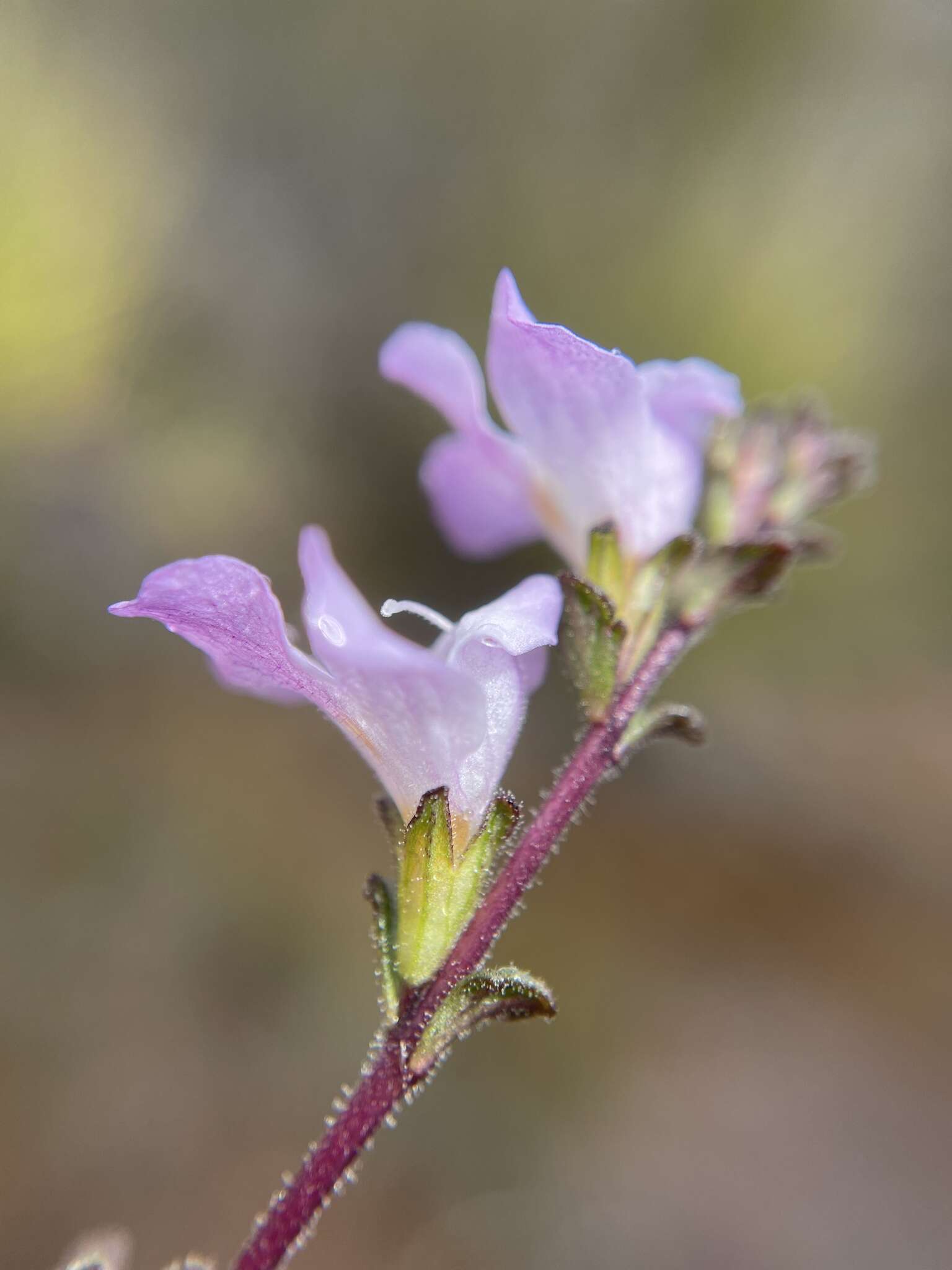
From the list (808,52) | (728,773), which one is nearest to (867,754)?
(728,773)

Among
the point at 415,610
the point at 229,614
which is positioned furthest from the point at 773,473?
the point at 229,614

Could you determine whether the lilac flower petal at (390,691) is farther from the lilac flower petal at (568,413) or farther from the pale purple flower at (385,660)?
the lilac flower petal at (568,413)

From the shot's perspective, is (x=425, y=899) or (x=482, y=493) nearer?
(x=425, y=899)

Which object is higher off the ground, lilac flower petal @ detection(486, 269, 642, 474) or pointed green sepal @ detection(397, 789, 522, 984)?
lilac flower petal @ detection(486, 269, 642, 474)

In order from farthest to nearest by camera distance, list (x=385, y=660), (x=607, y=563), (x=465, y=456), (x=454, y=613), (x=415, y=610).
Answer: (x=454, y=613) → (x=465, y=456) → (x=607, y=563) → (x=415, y=610) → (x=385, y=660)

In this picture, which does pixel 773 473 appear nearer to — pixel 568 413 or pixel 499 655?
pixel 568 413

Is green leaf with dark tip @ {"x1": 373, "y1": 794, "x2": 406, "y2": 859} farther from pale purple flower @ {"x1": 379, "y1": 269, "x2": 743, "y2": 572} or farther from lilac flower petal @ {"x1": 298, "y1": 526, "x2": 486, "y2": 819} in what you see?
pale purple flower @ {"x1": 379, "y1": 269, "x2": 743, "y2": 572}

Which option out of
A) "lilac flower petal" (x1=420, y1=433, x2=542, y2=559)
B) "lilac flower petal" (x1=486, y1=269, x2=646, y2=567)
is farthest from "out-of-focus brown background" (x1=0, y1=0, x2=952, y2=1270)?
"lilac flower petal" (x1=486, y1=269, x2=646, y2=567)
